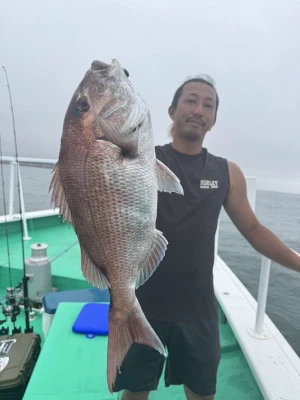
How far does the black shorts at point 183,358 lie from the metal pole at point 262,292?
2.57 ft

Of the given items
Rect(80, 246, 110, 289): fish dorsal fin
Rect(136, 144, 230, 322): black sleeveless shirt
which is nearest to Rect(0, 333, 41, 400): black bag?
Rect(136, 144, 230, 322): black sleeveless shirt

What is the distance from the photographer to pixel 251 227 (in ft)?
6.39

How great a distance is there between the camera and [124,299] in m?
1.29

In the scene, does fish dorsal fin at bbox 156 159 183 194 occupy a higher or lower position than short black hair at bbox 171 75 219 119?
lower

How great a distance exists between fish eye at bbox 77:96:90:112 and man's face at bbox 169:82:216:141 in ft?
2.32

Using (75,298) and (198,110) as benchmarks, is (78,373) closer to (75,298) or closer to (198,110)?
(75,298)

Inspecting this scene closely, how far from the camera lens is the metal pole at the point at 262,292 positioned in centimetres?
238

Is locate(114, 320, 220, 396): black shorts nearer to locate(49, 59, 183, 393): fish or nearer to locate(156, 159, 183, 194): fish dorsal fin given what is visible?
locate(49, 59, 183, 393): fish

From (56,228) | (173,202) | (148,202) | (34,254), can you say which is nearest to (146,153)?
(148,202)

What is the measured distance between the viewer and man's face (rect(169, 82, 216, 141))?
1768 mm

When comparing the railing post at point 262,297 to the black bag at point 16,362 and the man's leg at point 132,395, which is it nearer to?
the man's leg at point 132,395

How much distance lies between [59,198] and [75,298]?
2.03m

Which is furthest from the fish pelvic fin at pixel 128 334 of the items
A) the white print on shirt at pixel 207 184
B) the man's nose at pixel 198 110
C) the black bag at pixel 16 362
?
the black bag at pixel 16 362

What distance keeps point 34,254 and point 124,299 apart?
2993 mm
